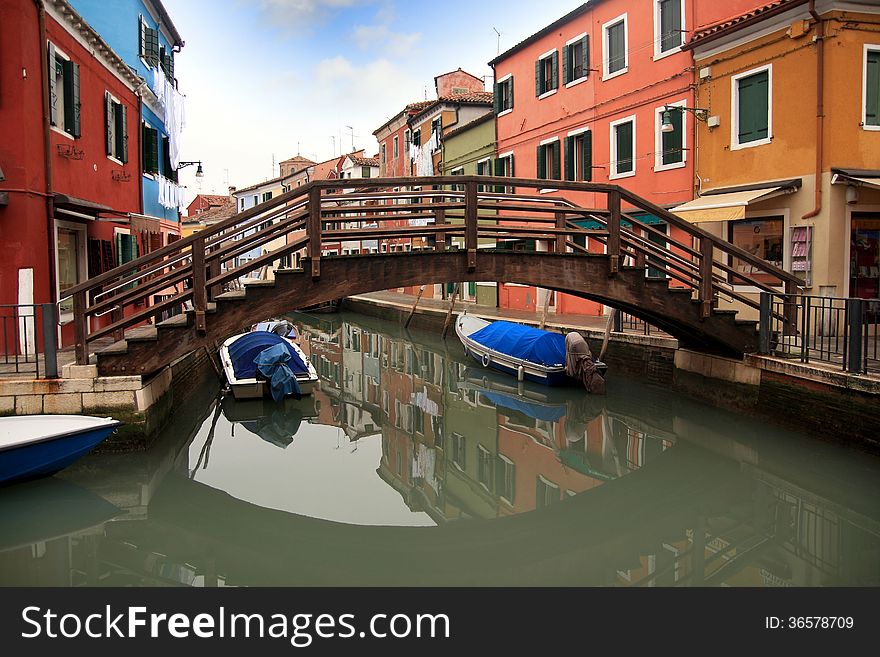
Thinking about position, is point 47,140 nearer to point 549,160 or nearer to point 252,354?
point 252,354

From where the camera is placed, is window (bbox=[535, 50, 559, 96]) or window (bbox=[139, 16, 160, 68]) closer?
window (bbox=[139, 16, 160, 68])

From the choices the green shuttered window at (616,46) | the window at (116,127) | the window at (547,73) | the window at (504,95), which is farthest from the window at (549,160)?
the window at (116,127)

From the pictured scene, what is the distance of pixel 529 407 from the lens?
14.6 meters

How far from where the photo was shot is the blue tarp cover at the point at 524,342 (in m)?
16.1

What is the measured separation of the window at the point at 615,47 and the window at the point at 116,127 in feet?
38.2

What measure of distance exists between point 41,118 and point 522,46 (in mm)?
16469

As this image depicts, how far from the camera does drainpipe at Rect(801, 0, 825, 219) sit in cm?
1356

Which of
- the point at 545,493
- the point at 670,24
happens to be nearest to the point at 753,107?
the point at 670,24

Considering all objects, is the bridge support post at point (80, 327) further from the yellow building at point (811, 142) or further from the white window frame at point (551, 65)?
the white window frame at point (551, 65)

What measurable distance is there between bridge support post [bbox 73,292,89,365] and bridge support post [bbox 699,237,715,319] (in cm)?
859

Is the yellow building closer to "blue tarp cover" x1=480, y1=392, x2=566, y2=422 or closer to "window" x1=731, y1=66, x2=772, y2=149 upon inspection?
"window" x1=731, y1=66, x2=772, y2=149

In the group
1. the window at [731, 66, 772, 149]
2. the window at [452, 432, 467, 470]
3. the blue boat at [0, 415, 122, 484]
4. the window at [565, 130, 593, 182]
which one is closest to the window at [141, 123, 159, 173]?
the window at [452, 432, 467, 470]
